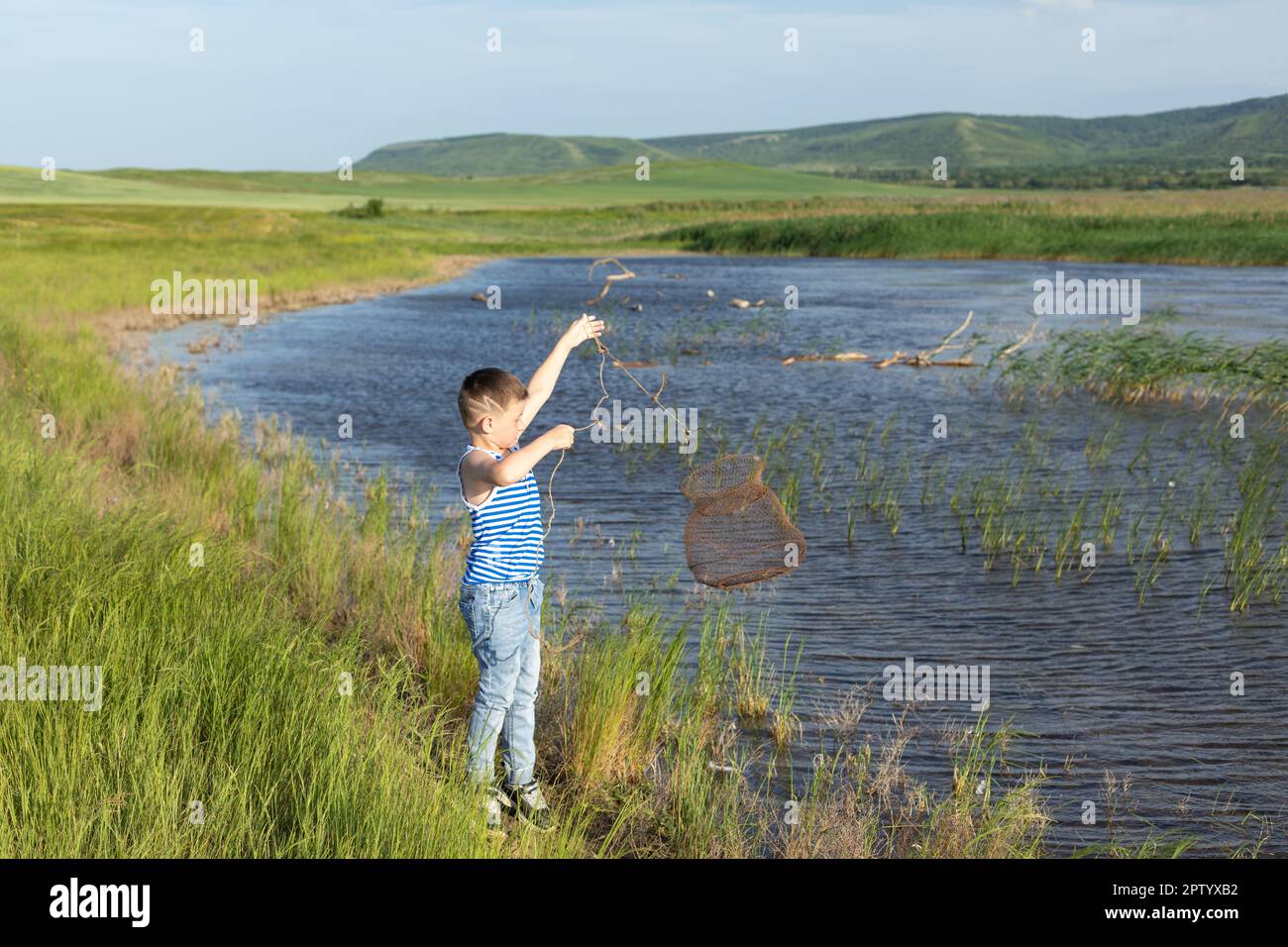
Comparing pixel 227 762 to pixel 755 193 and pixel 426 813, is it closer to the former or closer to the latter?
pixel 426 813

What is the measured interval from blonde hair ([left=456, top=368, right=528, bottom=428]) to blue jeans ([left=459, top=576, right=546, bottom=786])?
2.26 ft

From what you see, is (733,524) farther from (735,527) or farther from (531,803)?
(531,803)

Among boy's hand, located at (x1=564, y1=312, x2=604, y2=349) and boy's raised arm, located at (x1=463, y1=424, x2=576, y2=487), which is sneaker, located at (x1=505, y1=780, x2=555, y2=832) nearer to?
boy's raised arm, located at (x1=463, y1=424, x2=576, y2=487)

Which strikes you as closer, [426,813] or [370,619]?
[426,813]

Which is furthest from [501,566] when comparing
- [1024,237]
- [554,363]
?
[1024,237]

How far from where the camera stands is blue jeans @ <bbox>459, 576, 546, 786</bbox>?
508 cm

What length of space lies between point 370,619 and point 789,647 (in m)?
2.83

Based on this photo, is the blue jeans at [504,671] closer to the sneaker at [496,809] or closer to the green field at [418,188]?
the sneaker at [496,809]

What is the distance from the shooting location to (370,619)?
24.6 ft

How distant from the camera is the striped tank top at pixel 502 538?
5070mm

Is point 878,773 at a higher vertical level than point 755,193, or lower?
lower

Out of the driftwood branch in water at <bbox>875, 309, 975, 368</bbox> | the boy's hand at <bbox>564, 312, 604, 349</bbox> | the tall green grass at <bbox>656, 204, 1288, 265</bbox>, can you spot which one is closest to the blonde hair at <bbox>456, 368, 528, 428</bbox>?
the boy's hand at <bbox>564, 312, 604, 349</bbox>

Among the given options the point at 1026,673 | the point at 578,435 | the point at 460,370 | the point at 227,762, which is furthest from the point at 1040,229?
the point at 227,762

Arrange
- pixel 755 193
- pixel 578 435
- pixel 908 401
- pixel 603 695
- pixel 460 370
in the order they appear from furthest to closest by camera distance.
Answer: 1. pixel 755 193
2. pixel 460 370
3. pixel 908 401
4. pixel 578 435
5. pixel 603 695
